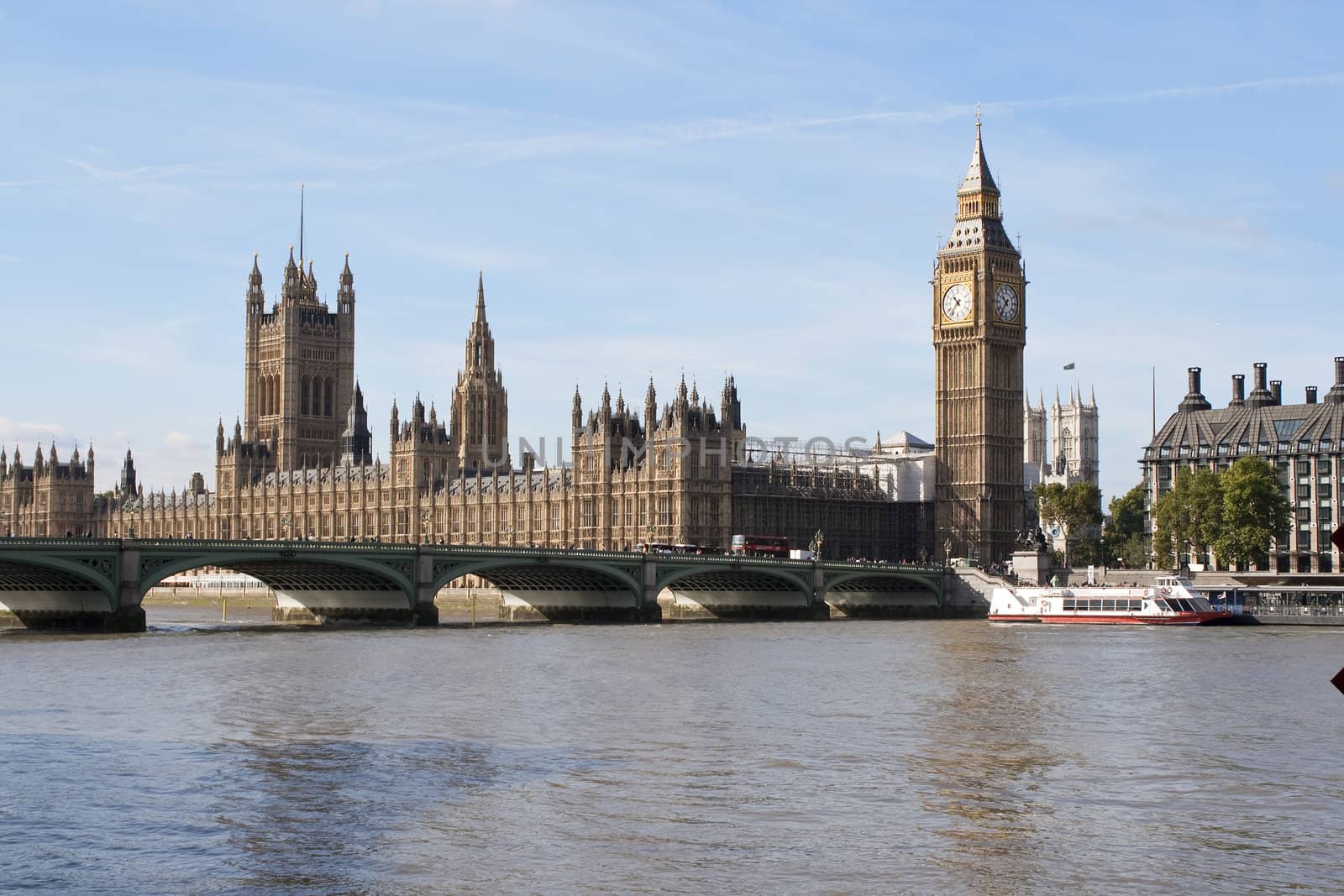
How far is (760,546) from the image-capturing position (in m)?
119

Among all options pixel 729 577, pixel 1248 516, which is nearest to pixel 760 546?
pixel 729 577

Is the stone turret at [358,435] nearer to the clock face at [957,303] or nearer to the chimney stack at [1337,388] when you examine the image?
the clock face at [957,303]

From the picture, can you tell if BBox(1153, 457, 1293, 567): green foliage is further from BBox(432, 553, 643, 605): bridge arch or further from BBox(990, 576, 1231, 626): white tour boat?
BBox(432, 553, 643, 605): bridge arch

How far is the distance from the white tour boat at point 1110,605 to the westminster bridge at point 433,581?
10.3 m

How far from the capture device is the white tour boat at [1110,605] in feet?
308

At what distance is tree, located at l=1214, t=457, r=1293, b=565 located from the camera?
115 m

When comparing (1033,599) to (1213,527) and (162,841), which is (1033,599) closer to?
(1213,527)

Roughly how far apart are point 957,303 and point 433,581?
62.7m

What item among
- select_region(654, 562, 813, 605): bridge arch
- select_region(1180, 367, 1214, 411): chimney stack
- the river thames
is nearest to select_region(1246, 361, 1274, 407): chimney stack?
select_region(1180, 367, 1214, 411): chimney stack

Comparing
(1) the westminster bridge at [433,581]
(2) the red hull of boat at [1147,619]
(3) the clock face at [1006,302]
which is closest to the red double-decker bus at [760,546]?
(1) the westminster bridge at [433,581]

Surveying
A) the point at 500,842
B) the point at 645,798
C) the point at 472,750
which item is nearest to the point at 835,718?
the point at 472,750

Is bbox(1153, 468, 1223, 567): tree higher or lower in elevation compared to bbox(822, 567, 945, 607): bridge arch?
higher

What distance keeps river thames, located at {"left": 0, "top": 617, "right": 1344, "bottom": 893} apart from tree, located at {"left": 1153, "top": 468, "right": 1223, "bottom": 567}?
53682 millimetres

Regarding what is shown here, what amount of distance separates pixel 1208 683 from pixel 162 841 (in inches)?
1403
